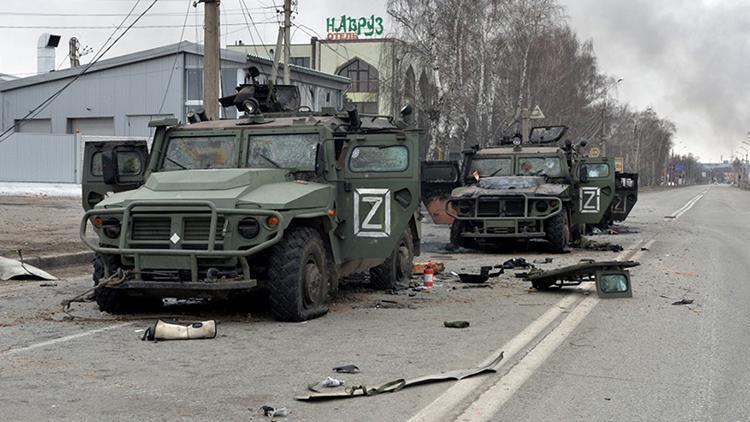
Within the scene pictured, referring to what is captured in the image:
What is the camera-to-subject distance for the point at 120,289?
8023 millimetres

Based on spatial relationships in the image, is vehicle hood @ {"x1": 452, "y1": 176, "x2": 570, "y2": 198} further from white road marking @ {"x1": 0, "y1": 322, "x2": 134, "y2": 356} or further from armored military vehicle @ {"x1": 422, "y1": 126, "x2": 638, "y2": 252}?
white road marking @ {"x1": 0, "y1": 322, "x2": 134, "y2": 356}

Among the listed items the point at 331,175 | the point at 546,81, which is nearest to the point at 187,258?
the point at 331,175

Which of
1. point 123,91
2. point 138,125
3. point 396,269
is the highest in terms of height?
point 123,91

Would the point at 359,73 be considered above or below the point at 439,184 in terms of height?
above

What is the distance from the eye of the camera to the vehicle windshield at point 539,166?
17.4 metres

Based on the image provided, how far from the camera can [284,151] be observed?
30.6 feet

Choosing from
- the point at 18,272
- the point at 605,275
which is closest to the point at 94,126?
the point at 18,272

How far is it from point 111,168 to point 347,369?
438 cm

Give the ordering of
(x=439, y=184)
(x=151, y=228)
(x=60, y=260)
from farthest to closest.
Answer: (x=439, y=184)
(x=60, y=260)
(x=151, y=228)

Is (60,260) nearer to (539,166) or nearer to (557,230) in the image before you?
(557,230)

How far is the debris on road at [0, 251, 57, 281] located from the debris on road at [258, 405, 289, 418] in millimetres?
7583

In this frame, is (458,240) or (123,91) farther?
(123,91)

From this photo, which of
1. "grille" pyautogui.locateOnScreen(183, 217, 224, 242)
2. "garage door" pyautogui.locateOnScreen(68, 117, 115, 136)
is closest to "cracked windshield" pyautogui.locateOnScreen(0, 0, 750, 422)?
"grille" pyautogui.locateOnScreen(183, 217, 224, 242)

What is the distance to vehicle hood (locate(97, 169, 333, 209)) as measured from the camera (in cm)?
794
